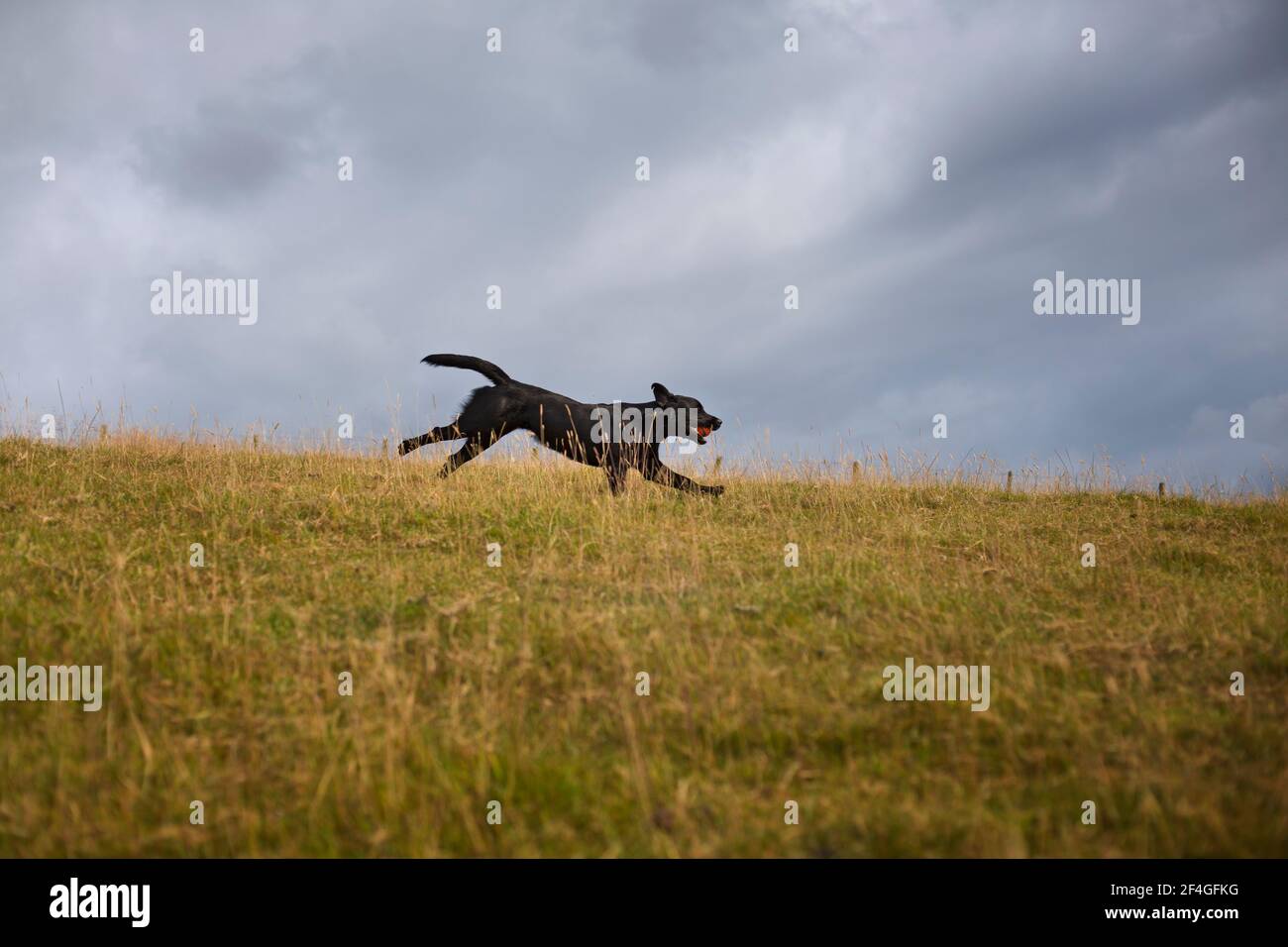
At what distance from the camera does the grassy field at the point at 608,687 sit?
3236 millimetres

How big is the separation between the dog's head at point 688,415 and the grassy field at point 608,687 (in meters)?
2.88

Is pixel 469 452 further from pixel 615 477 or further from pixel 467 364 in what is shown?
pixel 615 477

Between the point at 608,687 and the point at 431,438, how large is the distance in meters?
7.15

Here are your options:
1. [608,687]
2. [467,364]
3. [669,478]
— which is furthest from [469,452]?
[608,687]

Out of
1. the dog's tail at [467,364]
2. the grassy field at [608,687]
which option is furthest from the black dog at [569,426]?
the grassy field at [608,687]

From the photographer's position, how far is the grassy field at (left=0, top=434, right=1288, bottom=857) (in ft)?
10.6

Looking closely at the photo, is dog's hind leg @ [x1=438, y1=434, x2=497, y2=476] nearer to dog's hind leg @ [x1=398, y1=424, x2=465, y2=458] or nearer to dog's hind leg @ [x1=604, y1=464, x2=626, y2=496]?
dog's hind leg @ [x1=398, y1=424, x2=465, y2=458]

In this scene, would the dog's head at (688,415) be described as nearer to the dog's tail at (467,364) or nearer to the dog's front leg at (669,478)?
the dog's front leg at (669,478)

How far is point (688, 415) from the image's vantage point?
11227 mm

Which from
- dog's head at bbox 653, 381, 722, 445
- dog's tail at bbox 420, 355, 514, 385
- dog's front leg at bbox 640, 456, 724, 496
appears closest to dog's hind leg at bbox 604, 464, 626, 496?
dog's front leg at bbox 640, 456, 724, 496

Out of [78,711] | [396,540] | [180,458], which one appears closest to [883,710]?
[78,711]
